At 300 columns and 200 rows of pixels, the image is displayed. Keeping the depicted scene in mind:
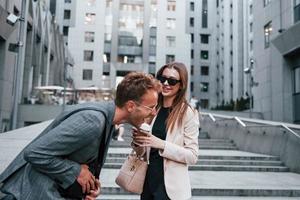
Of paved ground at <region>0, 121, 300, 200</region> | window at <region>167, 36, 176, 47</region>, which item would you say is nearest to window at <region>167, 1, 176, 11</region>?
window at <region>167, 36, 176, 47</region>

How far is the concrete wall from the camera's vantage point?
9.59 metres

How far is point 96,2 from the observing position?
48.5 metres

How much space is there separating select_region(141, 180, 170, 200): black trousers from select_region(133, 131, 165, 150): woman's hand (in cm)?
31

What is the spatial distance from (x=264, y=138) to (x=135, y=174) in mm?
9932

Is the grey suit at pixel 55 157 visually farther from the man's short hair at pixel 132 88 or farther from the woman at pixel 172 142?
the woman at pixel 172 142

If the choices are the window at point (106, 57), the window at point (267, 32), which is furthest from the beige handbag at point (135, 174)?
the window at point (106, 57)

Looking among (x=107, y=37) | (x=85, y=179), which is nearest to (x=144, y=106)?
(x=85, y=179)

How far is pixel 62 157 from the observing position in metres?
1.68

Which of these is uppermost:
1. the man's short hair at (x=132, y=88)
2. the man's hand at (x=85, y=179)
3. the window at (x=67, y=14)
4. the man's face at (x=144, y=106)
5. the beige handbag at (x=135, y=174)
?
the window at (x=67, y=14)

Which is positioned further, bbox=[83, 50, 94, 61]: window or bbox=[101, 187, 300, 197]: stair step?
bbox=[83, 50, 94, 61]: window

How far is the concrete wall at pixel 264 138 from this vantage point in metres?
9.59

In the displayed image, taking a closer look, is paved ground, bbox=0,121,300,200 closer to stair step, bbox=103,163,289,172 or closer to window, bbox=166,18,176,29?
stair step, bbox=103,163,289,172

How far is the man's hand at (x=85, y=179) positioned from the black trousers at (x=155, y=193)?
0.96m

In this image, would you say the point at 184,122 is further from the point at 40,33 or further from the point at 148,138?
the point at 40,33
